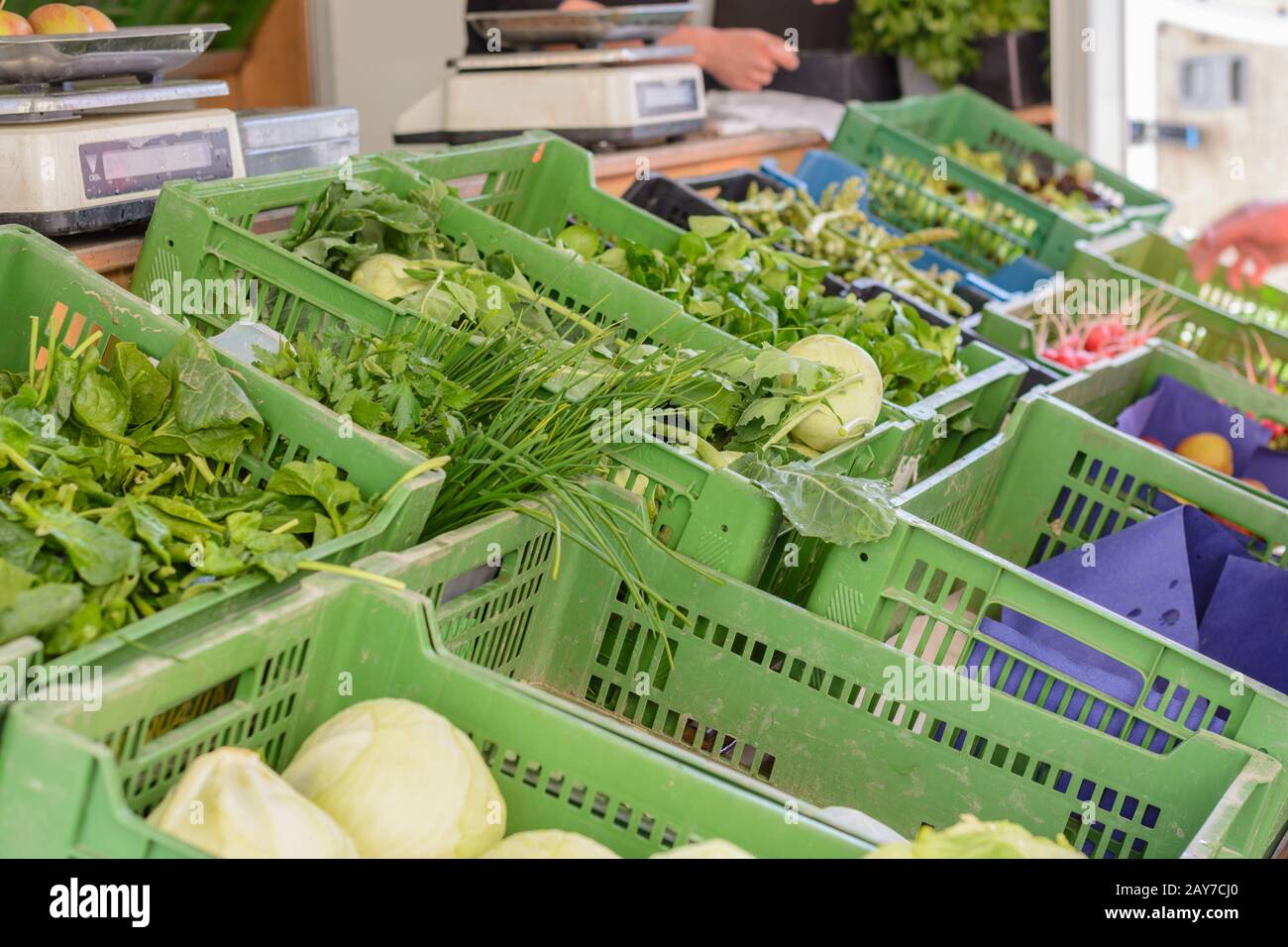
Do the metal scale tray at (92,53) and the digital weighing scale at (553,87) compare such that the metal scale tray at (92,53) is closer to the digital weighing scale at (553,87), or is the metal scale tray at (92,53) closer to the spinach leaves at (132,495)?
the spinach leaves at (132,495)

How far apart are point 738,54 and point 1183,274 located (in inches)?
59.8

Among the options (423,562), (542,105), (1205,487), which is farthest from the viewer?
(542,105)

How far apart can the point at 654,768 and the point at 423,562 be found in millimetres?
360

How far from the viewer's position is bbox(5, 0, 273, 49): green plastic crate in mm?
4715

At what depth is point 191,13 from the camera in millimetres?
5203

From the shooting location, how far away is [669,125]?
3.62 meters

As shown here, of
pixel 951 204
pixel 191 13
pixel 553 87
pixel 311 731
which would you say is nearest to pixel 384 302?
pixel 311 731

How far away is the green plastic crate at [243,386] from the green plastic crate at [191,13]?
3.10m

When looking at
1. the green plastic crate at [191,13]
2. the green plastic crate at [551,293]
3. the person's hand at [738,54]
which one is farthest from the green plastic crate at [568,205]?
the green plastic crate at [191,13]
